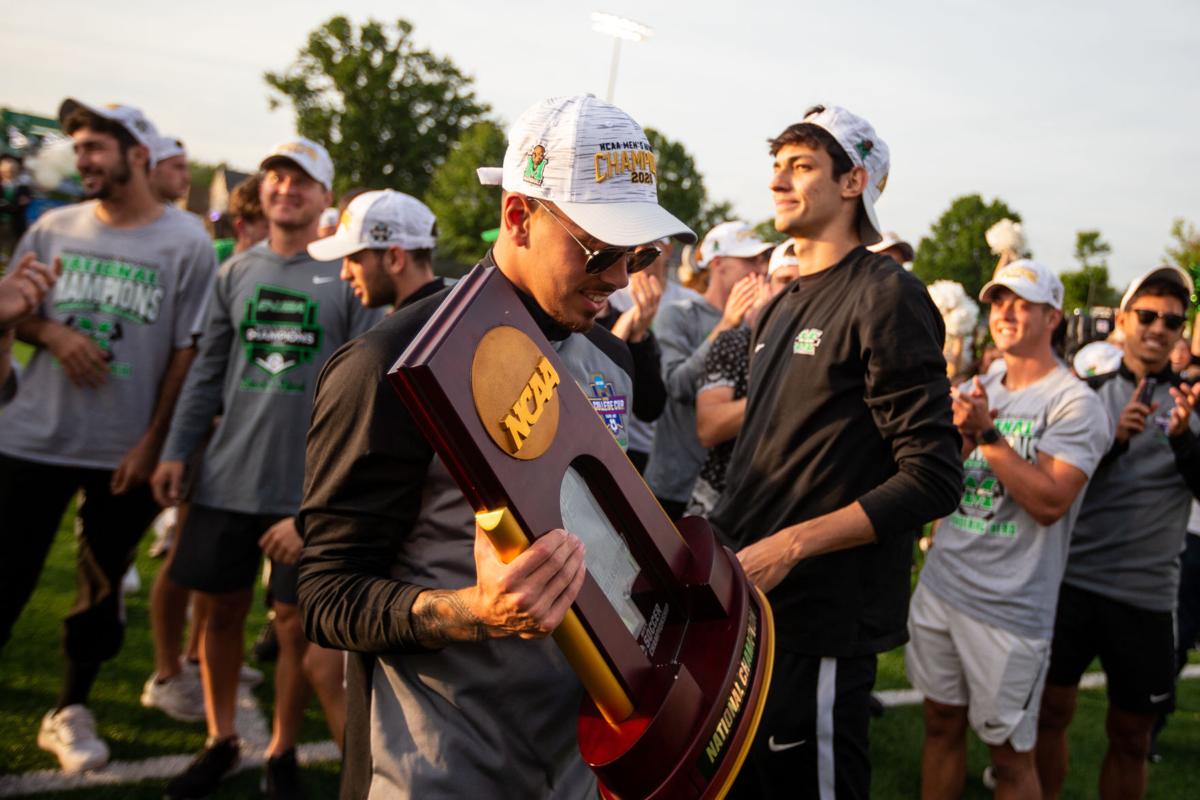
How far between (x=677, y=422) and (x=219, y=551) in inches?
102

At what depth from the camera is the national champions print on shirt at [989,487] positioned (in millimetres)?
3768

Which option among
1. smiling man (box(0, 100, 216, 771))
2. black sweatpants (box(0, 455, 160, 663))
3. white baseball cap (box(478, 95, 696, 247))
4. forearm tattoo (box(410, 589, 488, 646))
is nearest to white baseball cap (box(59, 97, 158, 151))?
smiling man (box(0, 100, 216, 771))

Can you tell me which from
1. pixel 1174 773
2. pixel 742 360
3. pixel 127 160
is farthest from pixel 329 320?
pixel 1174 773

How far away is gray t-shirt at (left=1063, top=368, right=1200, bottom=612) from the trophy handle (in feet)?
11.9

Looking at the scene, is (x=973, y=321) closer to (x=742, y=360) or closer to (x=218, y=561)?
(x=742, y=360)

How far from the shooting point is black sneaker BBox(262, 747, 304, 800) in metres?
3.65

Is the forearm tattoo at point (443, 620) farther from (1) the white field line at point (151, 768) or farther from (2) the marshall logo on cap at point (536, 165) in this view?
(1) the white field line at point (151, 768)

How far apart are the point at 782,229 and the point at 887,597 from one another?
1176 millimetres

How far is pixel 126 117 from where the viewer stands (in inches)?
160

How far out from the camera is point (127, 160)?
3982mm

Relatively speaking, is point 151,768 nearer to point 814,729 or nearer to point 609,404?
point 814,729

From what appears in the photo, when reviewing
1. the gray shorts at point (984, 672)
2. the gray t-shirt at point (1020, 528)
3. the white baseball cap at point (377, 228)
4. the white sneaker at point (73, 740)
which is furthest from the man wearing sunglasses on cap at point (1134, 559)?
the white sneaker at point (73, 740)

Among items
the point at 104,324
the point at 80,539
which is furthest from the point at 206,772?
the point at 104,324

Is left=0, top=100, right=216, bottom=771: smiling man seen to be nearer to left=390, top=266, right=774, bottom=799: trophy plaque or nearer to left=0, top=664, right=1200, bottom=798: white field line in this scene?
left=0, top=664, right=1200, bottom=798: white field line
